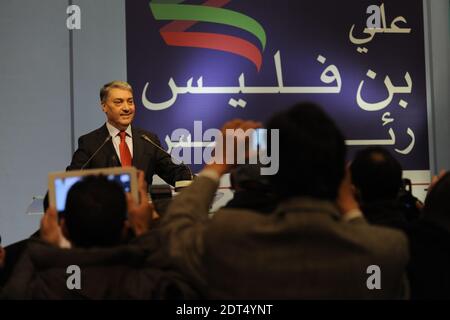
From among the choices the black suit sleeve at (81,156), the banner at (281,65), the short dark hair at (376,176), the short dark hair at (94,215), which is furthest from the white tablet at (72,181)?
the banner at (281,65)

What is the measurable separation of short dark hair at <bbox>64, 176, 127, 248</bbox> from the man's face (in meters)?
1.96

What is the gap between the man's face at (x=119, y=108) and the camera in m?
3.33

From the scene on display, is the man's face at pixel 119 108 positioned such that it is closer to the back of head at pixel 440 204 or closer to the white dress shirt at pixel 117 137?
the white dress shirt at pixel 117 137

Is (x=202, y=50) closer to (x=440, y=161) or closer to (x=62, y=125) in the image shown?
(x=62, y=125)

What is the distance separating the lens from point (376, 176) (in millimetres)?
1614

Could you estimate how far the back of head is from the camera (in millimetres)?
1560

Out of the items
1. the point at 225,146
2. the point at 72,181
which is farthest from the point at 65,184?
the point at 225,146

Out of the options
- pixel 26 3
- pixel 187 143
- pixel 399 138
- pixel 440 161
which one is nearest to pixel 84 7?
pixel 26 3

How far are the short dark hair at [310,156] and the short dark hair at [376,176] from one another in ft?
1.49

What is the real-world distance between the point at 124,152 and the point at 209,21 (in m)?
1.59

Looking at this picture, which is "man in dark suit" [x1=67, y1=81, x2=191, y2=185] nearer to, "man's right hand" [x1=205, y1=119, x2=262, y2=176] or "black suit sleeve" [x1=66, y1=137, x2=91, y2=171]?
"black suit sleeve" [x1=66, y1=137, x2=91, y2=171]
